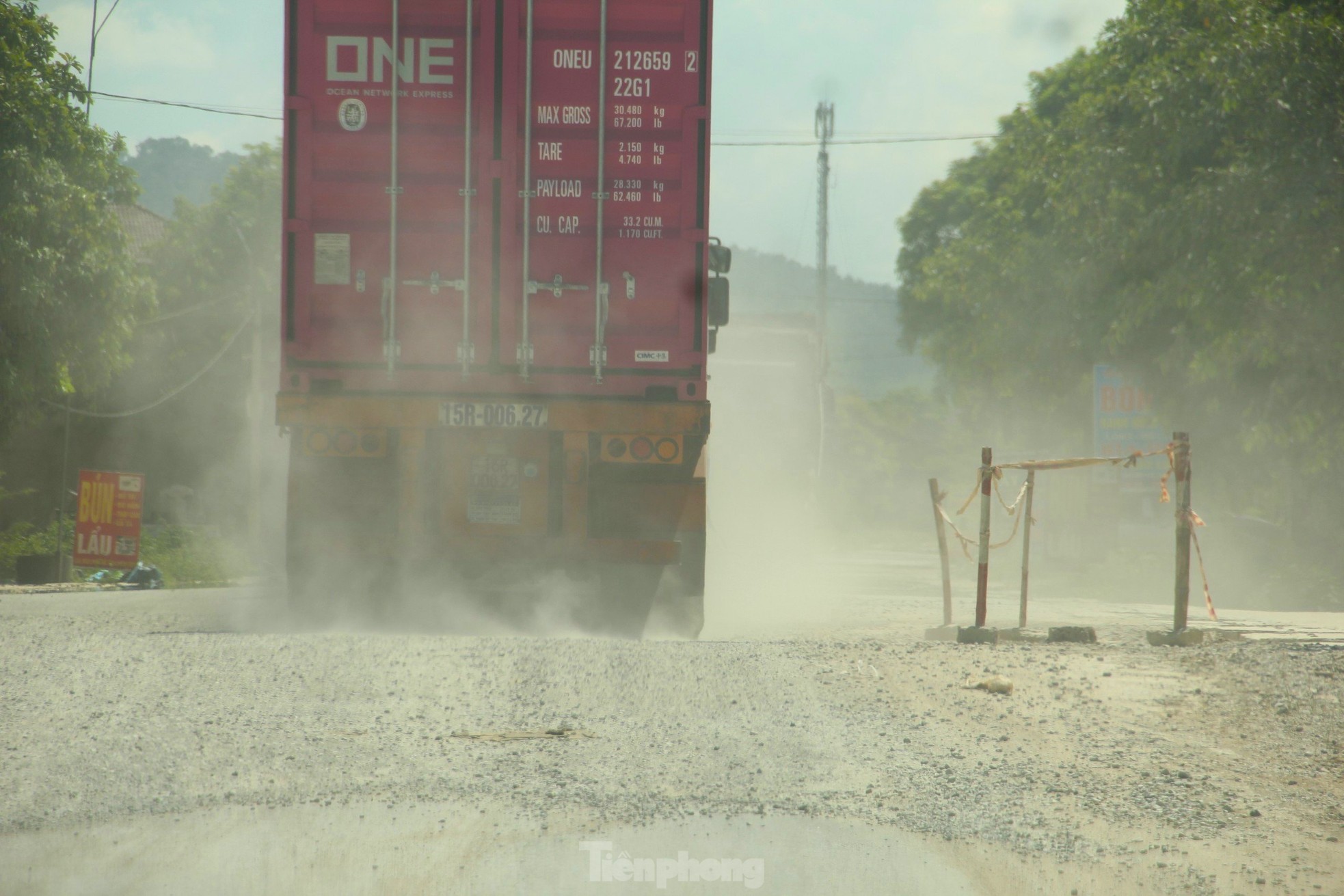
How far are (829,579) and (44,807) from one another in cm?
1790

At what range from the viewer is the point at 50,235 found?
59.4 ft

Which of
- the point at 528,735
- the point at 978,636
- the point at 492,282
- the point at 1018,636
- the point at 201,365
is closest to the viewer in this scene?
the point at 528,735

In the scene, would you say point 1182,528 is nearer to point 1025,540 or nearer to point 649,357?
point 1025,540

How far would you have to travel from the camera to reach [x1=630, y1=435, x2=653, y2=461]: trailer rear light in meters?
8.85

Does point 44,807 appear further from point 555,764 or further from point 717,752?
point 717,752

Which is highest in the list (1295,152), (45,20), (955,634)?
(45,20)

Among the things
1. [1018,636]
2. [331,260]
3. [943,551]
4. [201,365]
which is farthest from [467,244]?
[201,365]

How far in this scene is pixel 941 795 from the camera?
483 cm

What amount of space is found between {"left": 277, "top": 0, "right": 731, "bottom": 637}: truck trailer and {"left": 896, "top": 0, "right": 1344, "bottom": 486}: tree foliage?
1055 centimetres

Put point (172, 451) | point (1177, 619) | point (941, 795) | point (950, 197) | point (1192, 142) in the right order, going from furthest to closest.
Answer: point (950, 197), point (172, 451), point (1192, 142), point (1177, 619), point (941, 795)

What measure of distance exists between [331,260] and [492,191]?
1.26 metres

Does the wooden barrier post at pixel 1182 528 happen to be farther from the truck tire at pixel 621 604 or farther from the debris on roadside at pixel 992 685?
the truck tire at pixel 621 604

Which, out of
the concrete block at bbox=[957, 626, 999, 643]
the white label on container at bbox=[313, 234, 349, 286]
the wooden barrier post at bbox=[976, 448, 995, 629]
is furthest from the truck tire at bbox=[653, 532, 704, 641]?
the white label on container at bbox=[313, 234, 349, 286]

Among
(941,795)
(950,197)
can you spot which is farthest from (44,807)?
(950,197)
